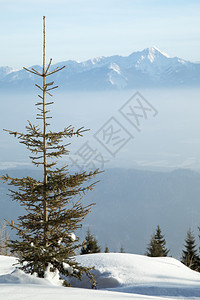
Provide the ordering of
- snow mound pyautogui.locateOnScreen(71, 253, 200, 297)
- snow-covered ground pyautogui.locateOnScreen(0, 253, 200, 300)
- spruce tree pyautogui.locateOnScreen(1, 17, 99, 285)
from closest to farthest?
snow-covered ground pyautogui.locateOnScreen(0, 253, 200, 300) → spruce tree pyautogui.locateOnScreen(1, 17, 99, 285) → snow mound pyautogui.locateOnScreen(71, 253, 200, 297)

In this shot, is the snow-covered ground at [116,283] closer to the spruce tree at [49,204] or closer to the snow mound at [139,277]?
the snow mound at [139,277]

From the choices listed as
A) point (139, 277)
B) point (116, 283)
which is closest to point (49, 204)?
point (116, 283)

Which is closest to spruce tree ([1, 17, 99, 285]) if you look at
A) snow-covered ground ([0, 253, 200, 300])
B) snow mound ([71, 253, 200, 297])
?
snow-covered ground ([0, 253, 200, 300])

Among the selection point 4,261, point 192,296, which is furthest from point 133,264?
point 4,261

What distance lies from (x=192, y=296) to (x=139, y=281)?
274 centimetres

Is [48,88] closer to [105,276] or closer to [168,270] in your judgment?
[105,276]

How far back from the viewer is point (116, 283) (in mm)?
12617

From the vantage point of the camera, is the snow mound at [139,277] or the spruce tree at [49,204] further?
the snow mound at [139,277]

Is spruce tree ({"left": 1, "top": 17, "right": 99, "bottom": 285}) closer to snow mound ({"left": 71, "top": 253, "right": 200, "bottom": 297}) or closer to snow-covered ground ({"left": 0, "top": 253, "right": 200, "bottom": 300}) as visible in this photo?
snow-covered ground ({"left": 0, "top": 253, "right": 200, "bottom": 300})

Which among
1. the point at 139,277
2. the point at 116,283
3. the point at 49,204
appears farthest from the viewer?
the point at 139,277

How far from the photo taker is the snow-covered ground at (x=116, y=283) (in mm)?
7246

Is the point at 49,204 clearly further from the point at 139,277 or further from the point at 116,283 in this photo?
the point at 139,277

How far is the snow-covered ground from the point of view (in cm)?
725

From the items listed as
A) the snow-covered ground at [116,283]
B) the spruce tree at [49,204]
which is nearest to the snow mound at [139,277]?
the snow-covered ground at [116,283]
